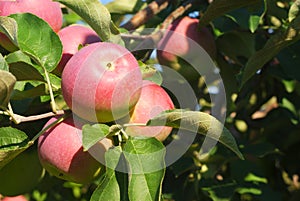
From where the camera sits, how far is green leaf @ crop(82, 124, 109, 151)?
98cm

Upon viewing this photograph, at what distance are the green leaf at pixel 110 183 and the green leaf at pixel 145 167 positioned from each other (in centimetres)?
2

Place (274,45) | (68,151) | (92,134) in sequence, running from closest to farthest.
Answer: (92,134), (68,151), (274,45)

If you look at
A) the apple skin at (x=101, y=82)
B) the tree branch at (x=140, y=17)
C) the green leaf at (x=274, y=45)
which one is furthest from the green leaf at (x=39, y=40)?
the green leaf at (x=274, y=45)

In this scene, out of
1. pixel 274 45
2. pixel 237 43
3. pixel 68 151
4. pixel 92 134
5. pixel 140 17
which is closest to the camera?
pixel 92 134

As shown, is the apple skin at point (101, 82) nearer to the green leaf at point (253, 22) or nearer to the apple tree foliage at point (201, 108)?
the apple tree foliage at point (201, 108)

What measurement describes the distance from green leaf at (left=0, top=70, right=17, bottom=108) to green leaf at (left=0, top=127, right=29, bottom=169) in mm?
51

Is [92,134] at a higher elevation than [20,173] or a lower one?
higher

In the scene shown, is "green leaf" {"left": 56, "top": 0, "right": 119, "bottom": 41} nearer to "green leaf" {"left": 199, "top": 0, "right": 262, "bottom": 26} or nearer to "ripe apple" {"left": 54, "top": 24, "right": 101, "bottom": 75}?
"ripe apple" {"left": 54, "top": 24, "right": 101, "bottom": 75}

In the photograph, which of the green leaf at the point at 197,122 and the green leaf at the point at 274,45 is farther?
the green leaf at the point at 274,45

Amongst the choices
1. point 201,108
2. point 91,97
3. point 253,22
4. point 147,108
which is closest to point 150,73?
point 147,108

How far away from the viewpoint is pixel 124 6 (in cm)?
173

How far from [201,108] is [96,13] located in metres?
0.94

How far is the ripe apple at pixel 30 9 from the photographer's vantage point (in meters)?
1.27

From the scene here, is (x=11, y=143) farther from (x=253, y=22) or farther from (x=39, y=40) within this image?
(x=253, y=22)
